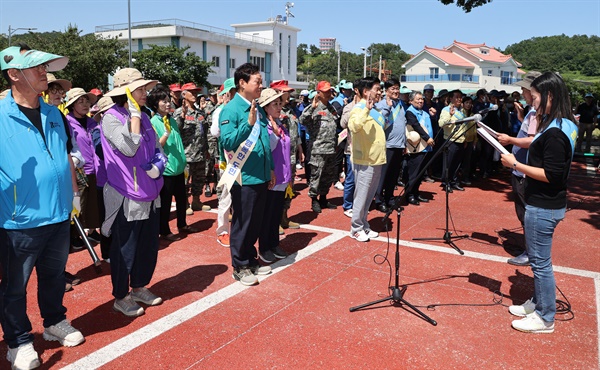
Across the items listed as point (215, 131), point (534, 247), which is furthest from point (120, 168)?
point (534, 247)

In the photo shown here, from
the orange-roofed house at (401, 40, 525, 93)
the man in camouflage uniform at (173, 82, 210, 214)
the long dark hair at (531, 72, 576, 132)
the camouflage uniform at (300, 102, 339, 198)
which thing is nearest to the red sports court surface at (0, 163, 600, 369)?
the camouflage uniform at (300, 102, 339, 198)

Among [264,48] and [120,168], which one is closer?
[120,168]

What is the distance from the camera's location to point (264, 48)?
60.7 metres

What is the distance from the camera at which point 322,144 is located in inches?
304

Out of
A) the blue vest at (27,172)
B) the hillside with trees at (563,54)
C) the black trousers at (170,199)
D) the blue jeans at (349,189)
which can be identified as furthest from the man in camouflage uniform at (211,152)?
the hillside with trees at (563,54)

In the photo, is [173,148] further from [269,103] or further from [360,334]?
[360,334]

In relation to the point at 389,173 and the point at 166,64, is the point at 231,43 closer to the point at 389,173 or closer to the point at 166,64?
the point at 166,64

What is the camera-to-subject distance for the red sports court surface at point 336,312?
11.4 ft

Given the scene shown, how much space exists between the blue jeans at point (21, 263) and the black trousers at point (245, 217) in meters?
1.70

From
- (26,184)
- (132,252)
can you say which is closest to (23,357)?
(132,252)

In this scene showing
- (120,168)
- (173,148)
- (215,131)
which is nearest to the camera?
(120,168)

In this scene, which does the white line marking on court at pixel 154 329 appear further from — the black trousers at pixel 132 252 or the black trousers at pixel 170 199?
the black trousers at pixel 170 199

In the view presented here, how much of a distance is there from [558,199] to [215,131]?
4.62m

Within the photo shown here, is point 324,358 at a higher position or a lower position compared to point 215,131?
lower
